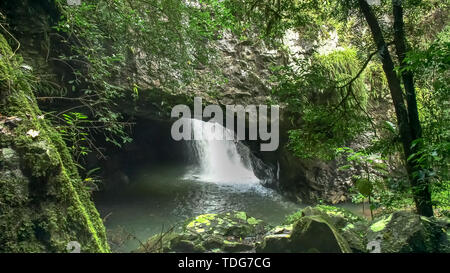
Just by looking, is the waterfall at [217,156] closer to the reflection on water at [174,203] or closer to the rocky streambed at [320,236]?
the reflection on water at [174,203]

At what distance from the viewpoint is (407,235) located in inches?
111

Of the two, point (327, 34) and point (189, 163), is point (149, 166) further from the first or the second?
point (327, 34)

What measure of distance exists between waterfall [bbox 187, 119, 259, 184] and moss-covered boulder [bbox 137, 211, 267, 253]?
805 cm

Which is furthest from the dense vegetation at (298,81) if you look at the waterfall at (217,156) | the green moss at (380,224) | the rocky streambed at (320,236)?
the waterfall at (217,156)

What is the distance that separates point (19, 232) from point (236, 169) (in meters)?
15.1

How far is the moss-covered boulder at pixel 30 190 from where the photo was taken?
62.2 inches

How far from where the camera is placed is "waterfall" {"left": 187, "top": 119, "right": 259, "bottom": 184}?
1527 centimetres

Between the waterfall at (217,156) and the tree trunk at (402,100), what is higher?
the tree trunk at (402,100)

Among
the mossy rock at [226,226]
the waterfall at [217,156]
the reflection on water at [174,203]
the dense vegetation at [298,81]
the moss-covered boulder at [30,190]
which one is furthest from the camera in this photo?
the waterfall at [217,156]

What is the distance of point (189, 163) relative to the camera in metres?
18.8

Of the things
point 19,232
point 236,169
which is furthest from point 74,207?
point 236,169

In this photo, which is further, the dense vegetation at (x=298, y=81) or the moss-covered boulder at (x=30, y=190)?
the dense vegetation at (x=298, y=81)

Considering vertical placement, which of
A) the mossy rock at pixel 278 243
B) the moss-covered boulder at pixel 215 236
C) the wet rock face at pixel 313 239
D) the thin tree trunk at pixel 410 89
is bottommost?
the moss-covered boulder at pixel 215 236

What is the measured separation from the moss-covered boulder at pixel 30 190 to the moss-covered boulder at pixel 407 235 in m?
2.91
